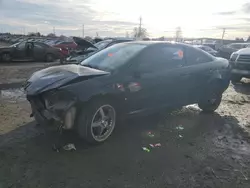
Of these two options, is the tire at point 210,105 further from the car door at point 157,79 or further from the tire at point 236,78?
the tire at point 236,78

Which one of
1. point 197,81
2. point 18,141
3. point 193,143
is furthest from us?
point 197,81

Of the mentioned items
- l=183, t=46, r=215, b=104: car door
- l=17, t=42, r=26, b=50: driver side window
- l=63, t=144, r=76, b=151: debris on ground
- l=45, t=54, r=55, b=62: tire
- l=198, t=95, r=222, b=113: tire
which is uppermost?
l=183, t=46, r=215, b=104: car door

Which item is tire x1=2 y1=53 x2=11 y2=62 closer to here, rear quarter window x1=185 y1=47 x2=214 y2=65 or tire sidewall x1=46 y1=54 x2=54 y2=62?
tire sidewall x1=46 y1=54 x2=54 y2=62

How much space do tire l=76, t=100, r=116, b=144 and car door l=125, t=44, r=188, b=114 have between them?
1.48 ft

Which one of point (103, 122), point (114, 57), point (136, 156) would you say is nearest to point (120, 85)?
point (103, 122)

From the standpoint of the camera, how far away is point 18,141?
411cm

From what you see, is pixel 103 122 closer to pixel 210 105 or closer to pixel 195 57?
pixel 195 57

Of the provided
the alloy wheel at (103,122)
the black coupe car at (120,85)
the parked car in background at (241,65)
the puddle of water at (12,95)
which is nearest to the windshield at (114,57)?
the black coupe car at (120,85)

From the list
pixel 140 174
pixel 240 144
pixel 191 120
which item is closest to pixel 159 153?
pixel 140 174

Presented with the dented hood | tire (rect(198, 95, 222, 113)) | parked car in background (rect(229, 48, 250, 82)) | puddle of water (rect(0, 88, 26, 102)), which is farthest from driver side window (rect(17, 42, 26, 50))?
tire (rect(198, 95, 222, 113))

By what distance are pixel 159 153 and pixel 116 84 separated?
1232 mm

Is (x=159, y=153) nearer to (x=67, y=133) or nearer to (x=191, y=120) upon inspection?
(x=67, y=133)

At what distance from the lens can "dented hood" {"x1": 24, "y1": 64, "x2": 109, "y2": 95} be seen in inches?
152

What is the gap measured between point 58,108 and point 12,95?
3970 millimetres
